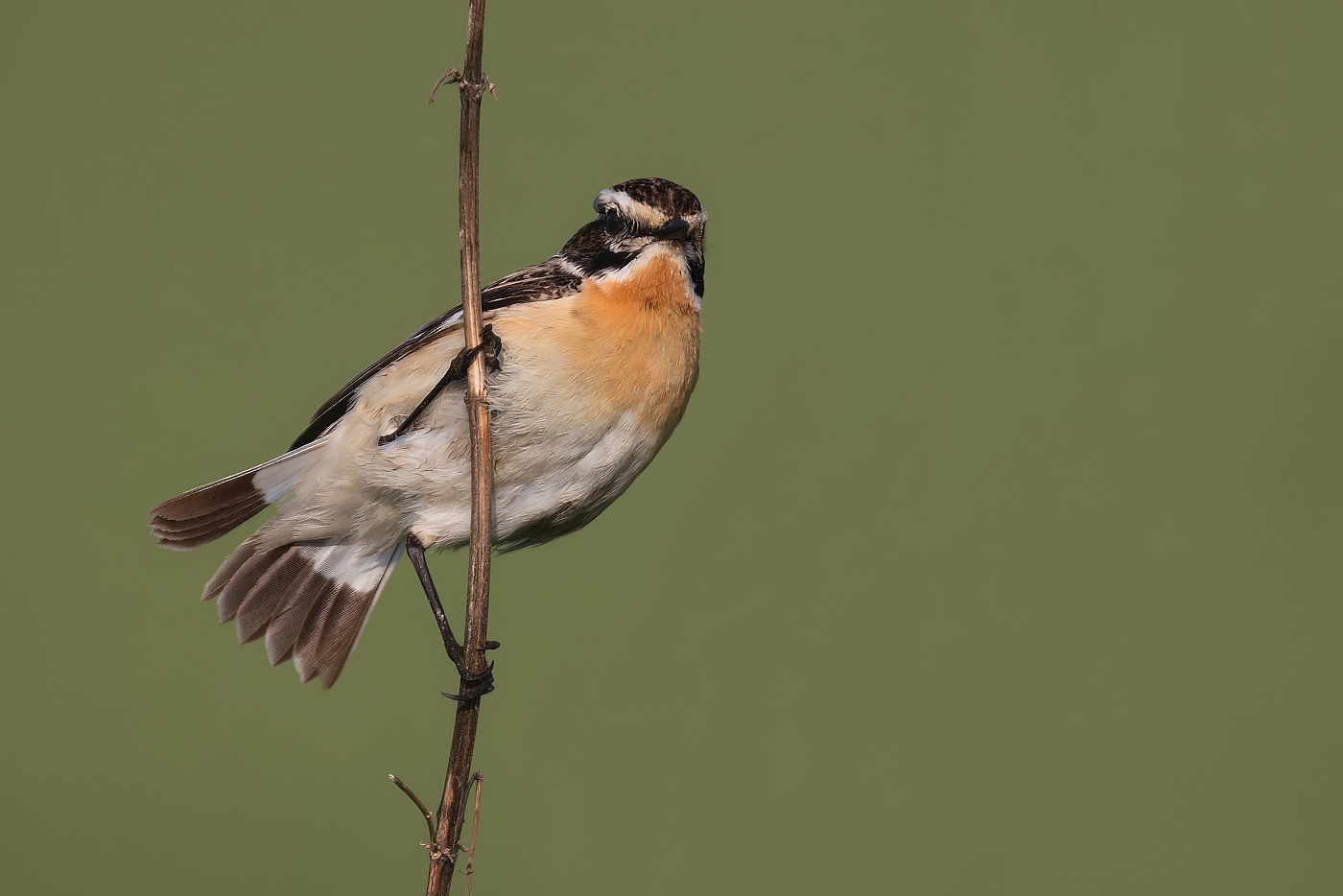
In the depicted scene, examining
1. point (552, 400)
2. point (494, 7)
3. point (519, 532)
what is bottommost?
point (519, 532)

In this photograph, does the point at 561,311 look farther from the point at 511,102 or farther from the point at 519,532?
the point at 511,102

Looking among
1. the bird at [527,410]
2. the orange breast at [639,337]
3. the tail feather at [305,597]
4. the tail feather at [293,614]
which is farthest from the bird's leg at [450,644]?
the orange breast at [639,337]

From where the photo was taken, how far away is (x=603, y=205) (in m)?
3.42

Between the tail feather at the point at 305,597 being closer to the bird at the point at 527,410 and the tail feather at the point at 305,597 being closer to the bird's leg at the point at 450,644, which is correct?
the bird at the point at 527,410

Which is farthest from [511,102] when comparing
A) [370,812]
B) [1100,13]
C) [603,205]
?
[370,812]

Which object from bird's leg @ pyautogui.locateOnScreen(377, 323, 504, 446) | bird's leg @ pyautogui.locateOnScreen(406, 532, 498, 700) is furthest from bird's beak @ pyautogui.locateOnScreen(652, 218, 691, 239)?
bird's leg @ pyautogui.locateOnScreen(406, 532, 498, 700)

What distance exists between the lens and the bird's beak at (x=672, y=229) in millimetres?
3328

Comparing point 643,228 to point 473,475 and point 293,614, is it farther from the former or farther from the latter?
point 293,614

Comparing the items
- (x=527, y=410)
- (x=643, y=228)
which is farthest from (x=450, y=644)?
(x=643, y=228)

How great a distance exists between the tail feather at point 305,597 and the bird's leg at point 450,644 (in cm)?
39

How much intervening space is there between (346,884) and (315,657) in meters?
1.57

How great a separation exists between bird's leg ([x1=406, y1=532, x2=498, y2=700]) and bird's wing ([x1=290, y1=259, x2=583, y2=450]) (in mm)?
450

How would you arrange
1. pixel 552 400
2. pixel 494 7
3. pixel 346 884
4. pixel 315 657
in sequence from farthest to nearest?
1. pixel 494 7
2. pixel 346 884
3. pixel 315 657
4. pixel 552 400

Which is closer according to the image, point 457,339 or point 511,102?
point 457,339
